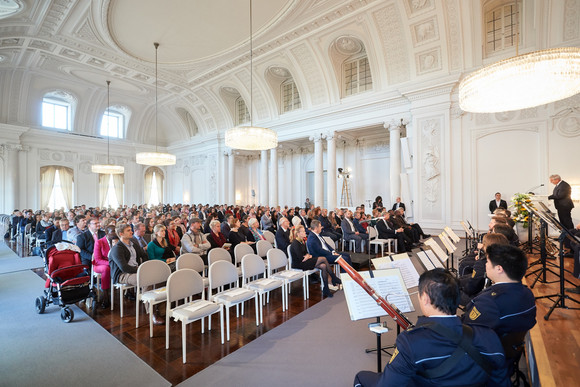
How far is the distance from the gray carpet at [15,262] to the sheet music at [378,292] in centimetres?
783

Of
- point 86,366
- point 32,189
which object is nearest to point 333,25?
point 86,366

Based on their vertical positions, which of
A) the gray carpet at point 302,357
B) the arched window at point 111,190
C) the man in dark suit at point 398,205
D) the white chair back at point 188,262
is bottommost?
the gray carpet at point 302,357

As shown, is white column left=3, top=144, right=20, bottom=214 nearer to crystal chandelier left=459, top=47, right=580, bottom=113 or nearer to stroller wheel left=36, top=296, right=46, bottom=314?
stroller wheel left=36, top=296, right=46, bottom=314

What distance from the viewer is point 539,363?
2096mm

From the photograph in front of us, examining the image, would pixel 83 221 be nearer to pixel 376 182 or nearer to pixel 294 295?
pixel 294 295

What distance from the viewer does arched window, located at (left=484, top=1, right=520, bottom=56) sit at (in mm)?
8781

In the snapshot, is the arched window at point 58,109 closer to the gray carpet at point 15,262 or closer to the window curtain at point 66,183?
the window curtain at point 66,183

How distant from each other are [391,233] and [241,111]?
12.1m

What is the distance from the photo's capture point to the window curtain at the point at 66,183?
15328mm

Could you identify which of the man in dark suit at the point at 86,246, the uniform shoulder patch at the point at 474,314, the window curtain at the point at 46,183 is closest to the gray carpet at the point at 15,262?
the man in dark suit at the point at 86,246

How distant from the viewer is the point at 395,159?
35.2 ft

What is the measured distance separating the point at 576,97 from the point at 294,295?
375 inches

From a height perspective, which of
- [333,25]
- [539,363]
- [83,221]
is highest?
[333,25]

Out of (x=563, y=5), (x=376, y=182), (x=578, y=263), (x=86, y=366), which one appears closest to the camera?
(x=86, y=366)
